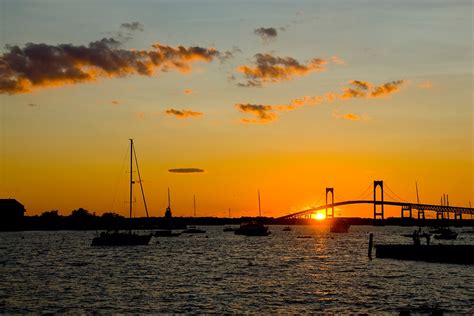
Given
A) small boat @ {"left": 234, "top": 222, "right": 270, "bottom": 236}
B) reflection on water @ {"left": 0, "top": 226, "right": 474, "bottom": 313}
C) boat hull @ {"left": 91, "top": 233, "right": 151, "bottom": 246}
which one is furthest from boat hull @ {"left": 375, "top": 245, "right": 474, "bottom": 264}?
small boat @ {"left": 234, "top": 222, "right": 270, "bottom": 236}

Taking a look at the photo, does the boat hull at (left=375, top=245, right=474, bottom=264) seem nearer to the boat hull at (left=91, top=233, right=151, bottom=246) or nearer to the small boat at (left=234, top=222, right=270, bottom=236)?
the boat hull at (left=91, top=233, right=151, bottom=246)

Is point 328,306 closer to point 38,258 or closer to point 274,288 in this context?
point 274,288

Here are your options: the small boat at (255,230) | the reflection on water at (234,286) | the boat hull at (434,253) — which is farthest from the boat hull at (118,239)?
the small boat at (255,230)

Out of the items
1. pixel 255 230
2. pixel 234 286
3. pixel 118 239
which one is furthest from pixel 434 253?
pixel 255 230

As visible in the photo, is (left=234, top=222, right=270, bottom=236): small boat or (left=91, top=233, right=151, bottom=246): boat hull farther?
(left=234, top=222, right=270, bottom=236): small boat

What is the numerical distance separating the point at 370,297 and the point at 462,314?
8.80m

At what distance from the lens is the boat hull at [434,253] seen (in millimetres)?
74312

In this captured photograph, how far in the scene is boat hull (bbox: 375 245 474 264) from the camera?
7431 centimetres

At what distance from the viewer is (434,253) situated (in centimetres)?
7775

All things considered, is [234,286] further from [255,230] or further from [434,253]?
[255,230]

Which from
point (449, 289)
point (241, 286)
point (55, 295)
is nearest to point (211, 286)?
point (241, 286)

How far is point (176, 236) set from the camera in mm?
195875

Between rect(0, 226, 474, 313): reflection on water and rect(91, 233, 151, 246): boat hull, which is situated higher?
rect(91, 233, 151, 246): boat hull

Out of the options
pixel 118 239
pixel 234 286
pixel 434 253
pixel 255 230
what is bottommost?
pixel 234 286
